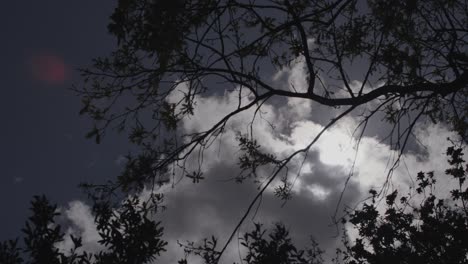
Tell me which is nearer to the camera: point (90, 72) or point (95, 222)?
point (95, 222)

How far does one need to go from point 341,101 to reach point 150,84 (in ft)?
9.35

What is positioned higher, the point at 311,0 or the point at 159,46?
the point at 311,0

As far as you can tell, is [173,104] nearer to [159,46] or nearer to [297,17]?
[159,46]

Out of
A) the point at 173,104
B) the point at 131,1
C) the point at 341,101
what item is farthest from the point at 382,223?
the point at 131,1

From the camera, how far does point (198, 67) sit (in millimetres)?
5133

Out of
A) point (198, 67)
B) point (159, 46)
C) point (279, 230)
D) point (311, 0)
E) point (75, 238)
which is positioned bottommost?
point (75, 238)

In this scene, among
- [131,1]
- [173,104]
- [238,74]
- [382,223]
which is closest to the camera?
[131,1]

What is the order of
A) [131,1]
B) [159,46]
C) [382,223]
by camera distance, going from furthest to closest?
1. [382,223]
2. [131,1]
3. [159,46]

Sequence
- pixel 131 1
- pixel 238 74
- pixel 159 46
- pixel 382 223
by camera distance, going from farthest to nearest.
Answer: pixel 382 223 < pixel 238 74 < pixel 131 1 < pixel 159 46

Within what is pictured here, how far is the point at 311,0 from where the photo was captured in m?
5.18

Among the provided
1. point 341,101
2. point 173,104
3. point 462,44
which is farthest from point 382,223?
point 173,104

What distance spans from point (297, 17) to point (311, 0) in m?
1.06

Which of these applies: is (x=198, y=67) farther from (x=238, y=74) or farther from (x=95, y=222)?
(x=95, y=222)

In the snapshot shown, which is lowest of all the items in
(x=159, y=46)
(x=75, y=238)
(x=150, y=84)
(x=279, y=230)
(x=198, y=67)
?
(x=75, y=238)
